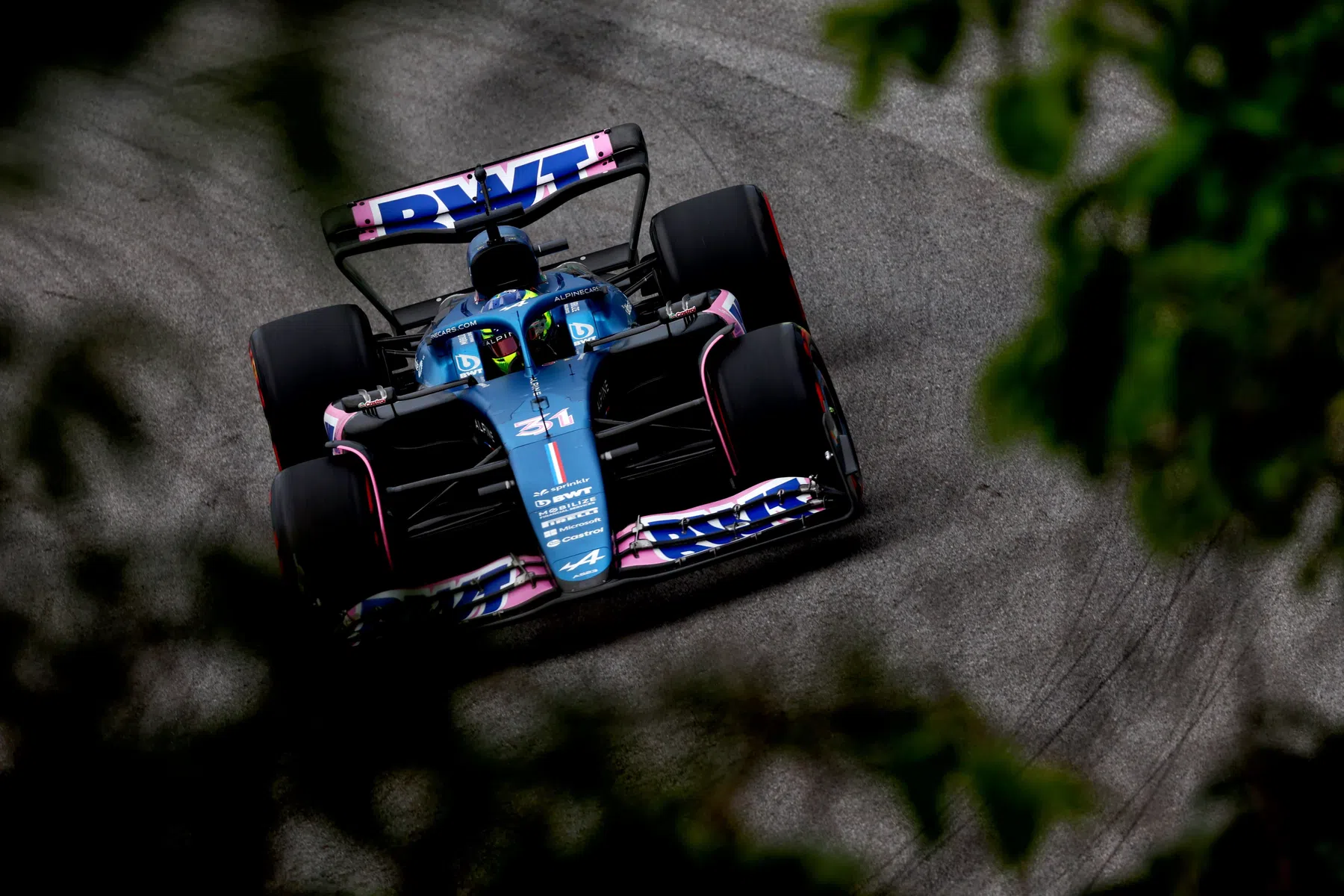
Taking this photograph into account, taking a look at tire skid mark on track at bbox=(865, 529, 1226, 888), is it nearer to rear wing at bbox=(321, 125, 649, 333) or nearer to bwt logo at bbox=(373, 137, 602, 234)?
rear wing at bbox=(321, 125, 649, 333)

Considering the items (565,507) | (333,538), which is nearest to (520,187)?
(565,507)

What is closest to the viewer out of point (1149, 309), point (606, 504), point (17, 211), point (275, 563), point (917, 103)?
point (1149, 309)

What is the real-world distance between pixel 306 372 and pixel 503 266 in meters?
1.06

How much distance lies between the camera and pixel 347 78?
4.56 ft

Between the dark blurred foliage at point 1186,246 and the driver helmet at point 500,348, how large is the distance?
16.4ft

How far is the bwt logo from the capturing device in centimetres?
659

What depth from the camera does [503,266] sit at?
654 cm

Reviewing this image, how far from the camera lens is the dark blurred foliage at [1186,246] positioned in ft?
4.33

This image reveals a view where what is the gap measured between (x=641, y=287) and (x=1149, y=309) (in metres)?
6.25

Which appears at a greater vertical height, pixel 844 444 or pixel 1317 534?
pixel 844 444

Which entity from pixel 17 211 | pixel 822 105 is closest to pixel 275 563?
pixel 17 211

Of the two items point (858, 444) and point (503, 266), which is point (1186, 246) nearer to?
point (503, 266)

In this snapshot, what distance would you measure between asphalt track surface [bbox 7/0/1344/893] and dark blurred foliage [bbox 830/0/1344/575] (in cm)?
21

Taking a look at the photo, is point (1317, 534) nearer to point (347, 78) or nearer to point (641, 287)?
point (641, 287)
